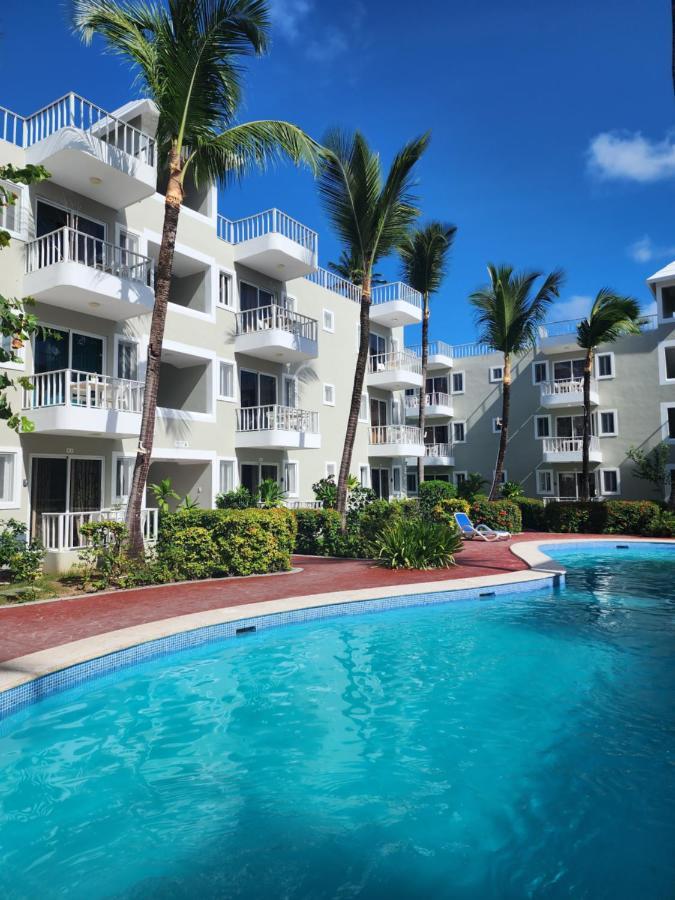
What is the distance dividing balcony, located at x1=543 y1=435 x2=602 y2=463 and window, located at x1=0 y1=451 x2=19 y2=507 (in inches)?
1001

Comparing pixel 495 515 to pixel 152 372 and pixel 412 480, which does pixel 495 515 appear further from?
pixel 152 372

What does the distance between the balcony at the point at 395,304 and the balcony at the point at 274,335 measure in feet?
20.3

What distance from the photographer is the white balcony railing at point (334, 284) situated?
975 inches

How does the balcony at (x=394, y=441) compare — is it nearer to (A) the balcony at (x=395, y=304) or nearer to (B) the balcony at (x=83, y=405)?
(A) the balcony at (x=395, y=304)

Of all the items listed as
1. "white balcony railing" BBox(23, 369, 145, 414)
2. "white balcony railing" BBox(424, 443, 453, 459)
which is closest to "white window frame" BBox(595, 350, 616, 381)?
"white balcony railing" BBox(424, 443, 453, 459)

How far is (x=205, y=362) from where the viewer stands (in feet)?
62.7

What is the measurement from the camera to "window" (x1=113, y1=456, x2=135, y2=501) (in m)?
15.8

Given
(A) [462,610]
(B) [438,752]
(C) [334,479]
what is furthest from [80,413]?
(C) [334,479]

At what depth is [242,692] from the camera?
7324 mm

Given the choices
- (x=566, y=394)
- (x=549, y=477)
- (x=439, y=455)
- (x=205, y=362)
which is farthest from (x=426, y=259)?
(x=549, y=477)

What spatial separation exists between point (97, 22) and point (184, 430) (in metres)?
9.83

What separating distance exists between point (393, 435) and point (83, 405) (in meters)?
15.2

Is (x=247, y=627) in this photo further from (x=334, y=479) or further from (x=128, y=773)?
(x=334, y=479)

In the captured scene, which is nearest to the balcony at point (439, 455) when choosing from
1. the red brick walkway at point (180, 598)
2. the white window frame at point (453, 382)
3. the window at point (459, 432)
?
the window at point (459, 432)
